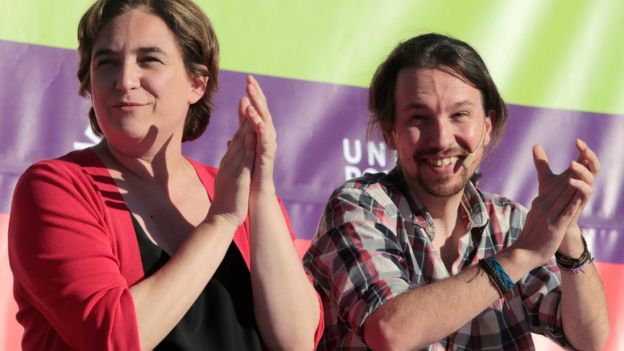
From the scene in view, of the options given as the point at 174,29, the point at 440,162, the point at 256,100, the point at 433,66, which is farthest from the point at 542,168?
the point at 174,29

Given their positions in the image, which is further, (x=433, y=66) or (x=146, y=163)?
(x=433, y=66)

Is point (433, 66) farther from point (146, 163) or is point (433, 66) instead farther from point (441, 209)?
point (146, 163)

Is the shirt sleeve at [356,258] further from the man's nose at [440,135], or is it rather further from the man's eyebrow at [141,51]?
the man's eyebrow at [141,51]

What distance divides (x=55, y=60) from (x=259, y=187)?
0.74 meters

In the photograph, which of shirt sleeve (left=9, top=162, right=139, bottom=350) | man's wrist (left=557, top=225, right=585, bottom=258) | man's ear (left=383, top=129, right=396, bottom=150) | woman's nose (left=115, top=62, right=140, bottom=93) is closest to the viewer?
shirt sleeve (left=9, top=162, right=139, bottom=350)

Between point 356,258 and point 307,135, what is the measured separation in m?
0.57

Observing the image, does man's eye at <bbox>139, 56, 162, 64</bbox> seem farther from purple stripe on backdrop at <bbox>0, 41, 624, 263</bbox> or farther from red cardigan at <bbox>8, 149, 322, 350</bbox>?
purple stripe on backdrop at <bbox>0, 41, 624, 263</bbox>

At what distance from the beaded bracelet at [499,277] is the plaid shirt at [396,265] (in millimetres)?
131

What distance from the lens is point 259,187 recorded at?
145 centimetres

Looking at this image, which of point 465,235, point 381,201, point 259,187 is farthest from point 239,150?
point 465,235

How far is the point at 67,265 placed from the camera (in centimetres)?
127

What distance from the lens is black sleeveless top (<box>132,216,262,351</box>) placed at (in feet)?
4.43

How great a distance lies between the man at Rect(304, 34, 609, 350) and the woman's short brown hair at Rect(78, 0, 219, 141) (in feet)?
1.35

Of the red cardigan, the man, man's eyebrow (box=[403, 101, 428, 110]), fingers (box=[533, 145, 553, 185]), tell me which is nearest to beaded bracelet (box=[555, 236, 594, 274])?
the man
